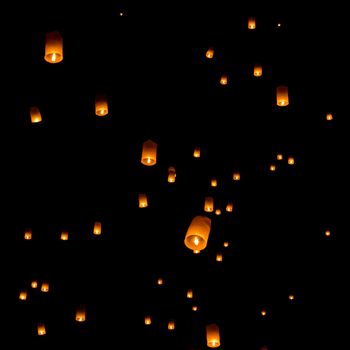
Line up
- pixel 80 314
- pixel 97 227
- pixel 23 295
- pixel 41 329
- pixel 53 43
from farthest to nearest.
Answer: pixel 97 227
pixel 23 295
pixel 41 329
pixel 80 314
pixel 53 43

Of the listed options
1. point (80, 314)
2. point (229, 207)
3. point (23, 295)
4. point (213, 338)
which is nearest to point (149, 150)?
point (213, 338)

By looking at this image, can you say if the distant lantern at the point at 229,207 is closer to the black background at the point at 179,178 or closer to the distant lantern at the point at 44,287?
the black background at the point at 179,178

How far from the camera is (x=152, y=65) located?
21.5 feet

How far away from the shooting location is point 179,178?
22.5 ft

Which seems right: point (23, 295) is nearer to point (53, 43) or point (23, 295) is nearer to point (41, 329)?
point (41, 329)

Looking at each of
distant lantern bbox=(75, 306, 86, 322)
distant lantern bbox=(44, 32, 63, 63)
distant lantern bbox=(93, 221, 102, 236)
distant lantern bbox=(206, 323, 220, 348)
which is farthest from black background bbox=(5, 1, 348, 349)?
distant lantern bbox=(44, 32, 63, 63)

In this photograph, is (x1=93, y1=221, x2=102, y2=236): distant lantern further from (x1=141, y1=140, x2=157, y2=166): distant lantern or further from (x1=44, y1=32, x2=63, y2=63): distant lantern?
(x1=44, y1=32, x2=63, y2=63): distant lantern

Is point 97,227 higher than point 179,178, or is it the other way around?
point 179,178

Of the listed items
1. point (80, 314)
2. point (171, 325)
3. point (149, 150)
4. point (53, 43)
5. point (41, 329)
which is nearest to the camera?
point (53, 43)

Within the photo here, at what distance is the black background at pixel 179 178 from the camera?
635 centimetres

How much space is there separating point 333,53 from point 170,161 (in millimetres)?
2751

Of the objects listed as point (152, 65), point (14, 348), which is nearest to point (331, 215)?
point (152, 65)

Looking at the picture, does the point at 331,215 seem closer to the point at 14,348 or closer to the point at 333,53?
the point at 333,53

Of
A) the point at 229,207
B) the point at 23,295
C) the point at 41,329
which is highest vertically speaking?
the point at 229,207
